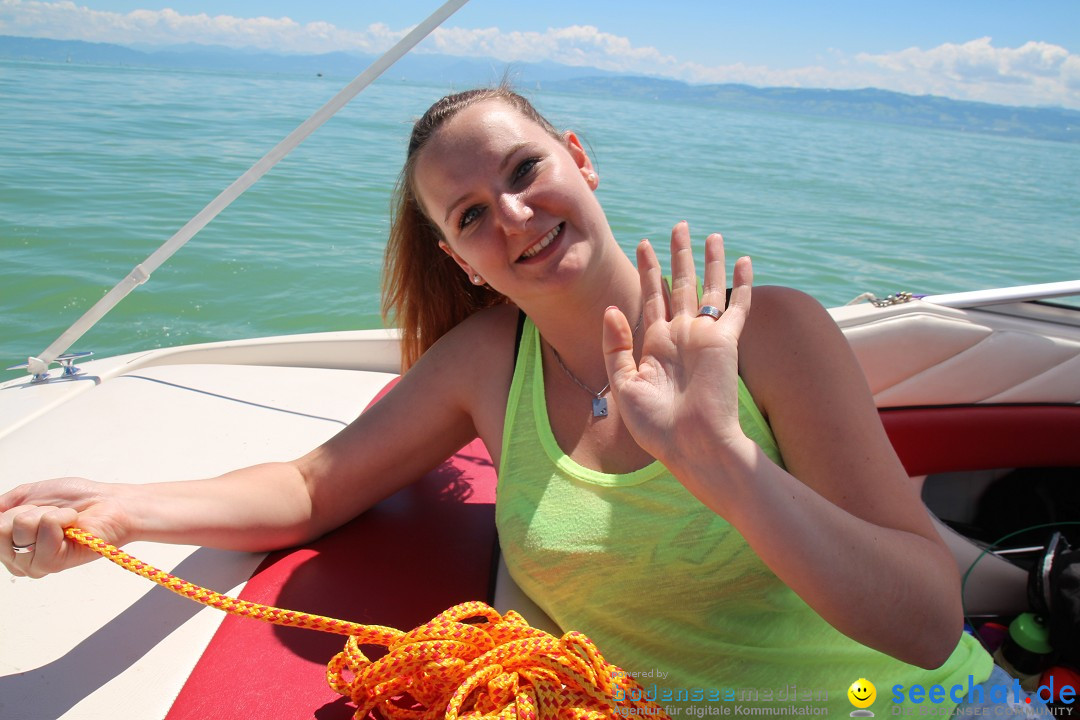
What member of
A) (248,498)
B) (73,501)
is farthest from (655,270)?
(73,501)

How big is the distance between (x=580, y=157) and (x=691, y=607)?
82 cm

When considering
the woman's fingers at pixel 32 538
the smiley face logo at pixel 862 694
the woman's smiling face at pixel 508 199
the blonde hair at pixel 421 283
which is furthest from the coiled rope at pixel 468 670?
the blonde hair at pixel 421 283

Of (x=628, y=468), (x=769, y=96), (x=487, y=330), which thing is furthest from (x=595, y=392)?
(x=769, y=96)

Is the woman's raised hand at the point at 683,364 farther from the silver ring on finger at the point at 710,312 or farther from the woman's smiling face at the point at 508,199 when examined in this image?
the woman's smiling face at the point at 508,199

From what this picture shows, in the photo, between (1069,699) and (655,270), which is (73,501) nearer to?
(655,270)

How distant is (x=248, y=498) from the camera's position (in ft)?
4.73

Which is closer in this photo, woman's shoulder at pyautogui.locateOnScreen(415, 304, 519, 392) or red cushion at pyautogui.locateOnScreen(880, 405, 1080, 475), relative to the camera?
woman's shoulder at pyautogui.locateOnScreen(415, 304, 519, 392)

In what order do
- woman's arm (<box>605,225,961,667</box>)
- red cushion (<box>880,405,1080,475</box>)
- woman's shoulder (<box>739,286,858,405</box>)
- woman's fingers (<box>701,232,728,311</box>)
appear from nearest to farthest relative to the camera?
woman's arm (<box>605,225,961,667</box>), woman's fingers (<box>701,232,728,311</box>), woman's shoulder (<box>739,286,858,405</box>), red cushion (<box>880,405,1080,475</box>)

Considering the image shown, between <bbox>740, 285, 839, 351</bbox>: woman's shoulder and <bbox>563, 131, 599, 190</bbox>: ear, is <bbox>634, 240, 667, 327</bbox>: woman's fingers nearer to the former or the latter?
<bbox>740, 285, 839, 351</bbox>: woman's shoulder

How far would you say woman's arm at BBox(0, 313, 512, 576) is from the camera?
52.1 inches

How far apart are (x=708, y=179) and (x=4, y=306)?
1145 centimetres

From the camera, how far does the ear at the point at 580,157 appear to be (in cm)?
151

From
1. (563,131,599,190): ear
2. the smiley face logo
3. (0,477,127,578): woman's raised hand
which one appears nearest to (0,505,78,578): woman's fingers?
(0,477,127,578): woman's raised hand

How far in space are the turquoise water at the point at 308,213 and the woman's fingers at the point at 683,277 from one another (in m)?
0.85
